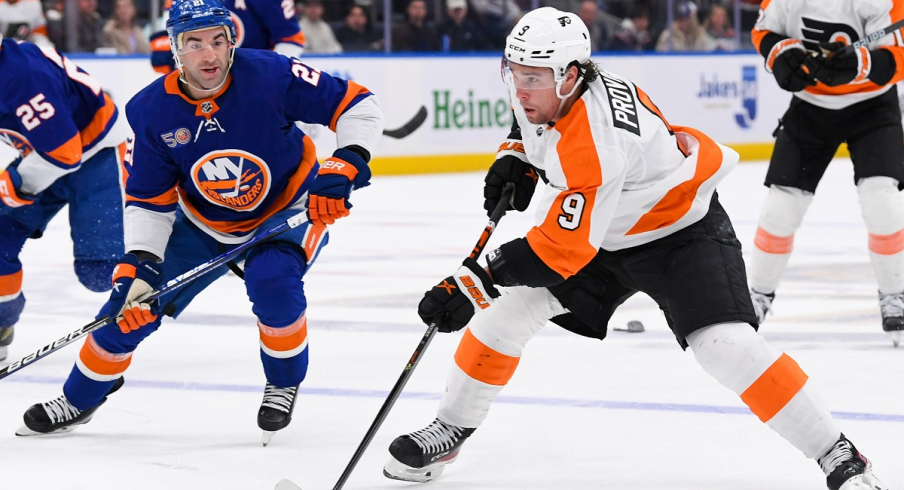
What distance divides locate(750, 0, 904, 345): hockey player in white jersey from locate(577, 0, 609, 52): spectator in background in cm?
611

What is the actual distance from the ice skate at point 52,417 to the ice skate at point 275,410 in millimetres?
417

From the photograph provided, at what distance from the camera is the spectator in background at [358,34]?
30.3 ft

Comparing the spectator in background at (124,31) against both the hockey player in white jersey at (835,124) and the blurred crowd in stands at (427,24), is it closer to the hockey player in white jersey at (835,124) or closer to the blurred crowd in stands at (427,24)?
the blurred crowd in stands at (427,24)

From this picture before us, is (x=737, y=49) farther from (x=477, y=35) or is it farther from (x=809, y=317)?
(x=809, y=317)

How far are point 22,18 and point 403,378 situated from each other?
6.22 m

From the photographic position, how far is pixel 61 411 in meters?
2.96

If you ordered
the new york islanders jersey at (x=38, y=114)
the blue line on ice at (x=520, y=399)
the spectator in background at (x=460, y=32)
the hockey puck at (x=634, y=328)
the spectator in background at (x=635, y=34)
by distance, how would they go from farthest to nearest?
1. the spectator in background at (x=635, y=34)
2. the spectator in background at (x=460, y=32)
3. the hockey puck at (x=634, y=328)
4. the new york islanders jersey at (x=38, y=114)
5. the blue line on ice at (x=520, y=399)

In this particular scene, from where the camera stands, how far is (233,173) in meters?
2.95

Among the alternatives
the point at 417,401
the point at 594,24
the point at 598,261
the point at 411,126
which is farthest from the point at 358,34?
the point at 598,261

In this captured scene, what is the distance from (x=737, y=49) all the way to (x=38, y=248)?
6435mm

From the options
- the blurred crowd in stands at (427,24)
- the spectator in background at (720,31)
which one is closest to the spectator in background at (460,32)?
the blurred crowd in stands at (427,24)

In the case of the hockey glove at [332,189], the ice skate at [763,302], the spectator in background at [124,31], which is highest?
the hockey glove at [332,189]

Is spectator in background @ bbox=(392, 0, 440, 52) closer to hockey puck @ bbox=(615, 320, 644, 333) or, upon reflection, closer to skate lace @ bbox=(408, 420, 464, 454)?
hockey puck @ bbox=(615, 320, 644, 333)

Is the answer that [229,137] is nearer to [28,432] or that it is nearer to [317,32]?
[28,432]
